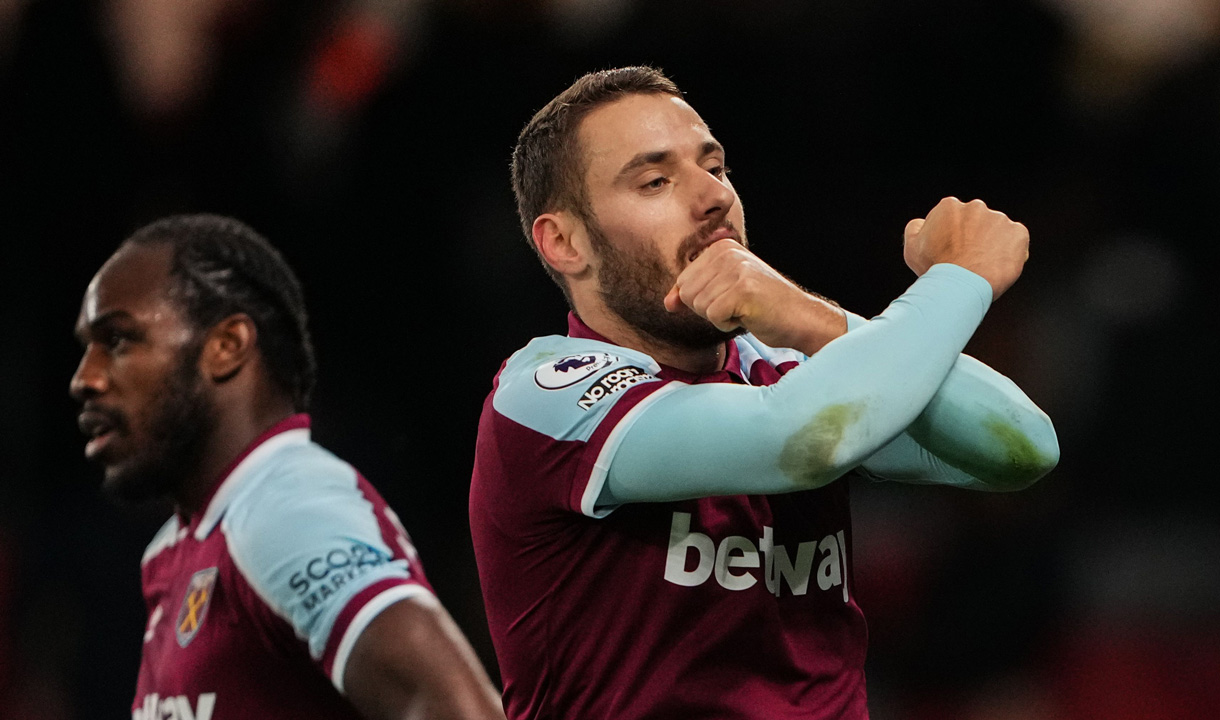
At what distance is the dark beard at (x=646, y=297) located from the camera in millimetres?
2375

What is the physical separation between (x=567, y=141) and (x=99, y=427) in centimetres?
165

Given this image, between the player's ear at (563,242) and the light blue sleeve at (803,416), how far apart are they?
1.69 ft

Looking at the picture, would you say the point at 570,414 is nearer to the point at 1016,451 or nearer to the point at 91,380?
the point at 1016,451

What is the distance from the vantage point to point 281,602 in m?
2.88

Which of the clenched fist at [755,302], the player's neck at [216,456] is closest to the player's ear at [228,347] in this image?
the player's neck at [216,456]

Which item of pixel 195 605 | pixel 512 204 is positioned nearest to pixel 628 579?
pixel 195 605

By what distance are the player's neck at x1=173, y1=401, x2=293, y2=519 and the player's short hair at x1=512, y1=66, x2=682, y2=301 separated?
4.06 feet

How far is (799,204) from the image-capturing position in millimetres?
6238

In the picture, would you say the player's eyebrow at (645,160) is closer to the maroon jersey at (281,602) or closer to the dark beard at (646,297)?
the dark beard at (646,297)

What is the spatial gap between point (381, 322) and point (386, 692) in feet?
12.0

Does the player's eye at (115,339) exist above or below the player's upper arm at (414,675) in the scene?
above

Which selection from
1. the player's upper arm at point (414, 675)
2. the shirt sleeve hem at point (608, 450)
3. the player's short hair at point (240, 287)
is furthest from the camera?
the player's short hair at point (240, 287)

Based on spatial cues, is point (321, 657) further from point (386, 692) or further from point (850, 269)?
point (850, 269)

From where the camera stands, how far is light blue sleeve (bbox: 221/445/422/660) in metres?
2.85
